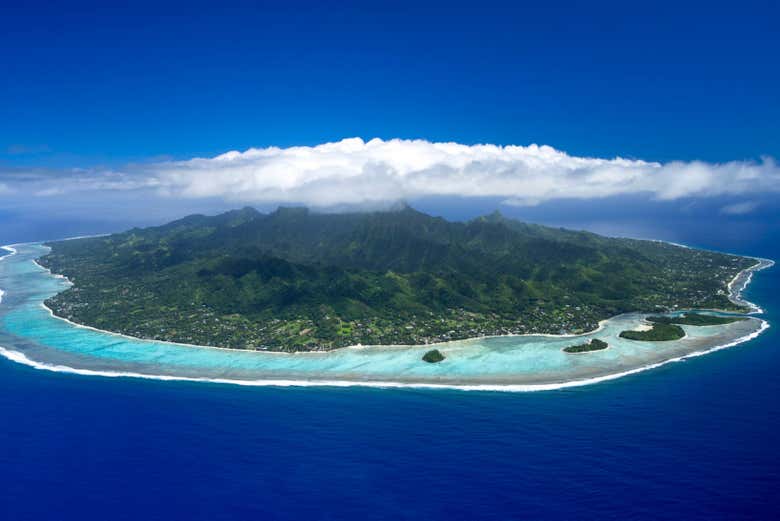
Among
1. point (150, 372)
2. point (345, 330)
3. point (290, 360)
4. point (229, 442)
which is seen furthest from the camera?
point (345, 330)

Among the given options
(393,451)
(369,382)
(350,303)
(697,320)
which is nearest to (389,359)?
(369,382)

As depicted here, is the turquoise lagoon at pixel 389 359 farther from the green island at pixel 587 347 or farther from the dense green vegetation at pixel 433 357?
the green island at pixel 587 347

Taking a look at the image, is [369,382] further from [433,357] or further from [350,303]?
[350,303]

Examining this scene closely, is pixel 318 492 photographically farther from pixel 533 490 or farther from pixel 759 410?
pixel 759 410

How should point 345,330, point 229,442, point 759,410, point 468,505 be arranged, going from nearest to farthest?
point 468,505
point 229,442
point 759,410
point 345,330

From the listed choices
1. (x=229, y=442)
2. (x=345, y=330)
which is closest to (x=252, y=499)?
(x=229, y=442)

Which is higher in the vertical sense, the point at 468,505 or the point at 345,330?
the point at 345,330

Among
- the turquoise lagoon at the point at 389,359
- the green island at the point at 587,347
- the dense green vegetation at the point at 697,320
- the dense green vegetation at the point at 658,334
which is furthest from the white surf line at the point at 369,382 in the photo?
the dense green vegetation at the point at 697,320
